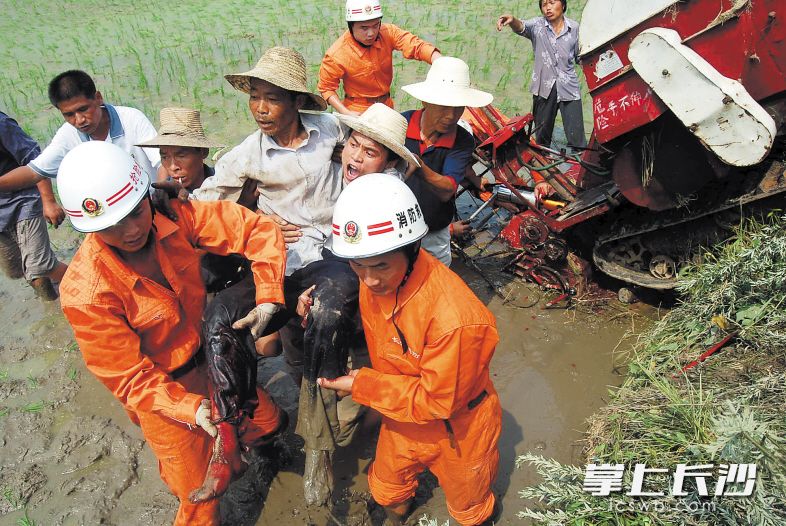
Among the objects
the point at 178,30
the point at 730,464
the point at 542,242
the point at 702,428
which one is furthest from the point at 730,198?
the point at 178,30

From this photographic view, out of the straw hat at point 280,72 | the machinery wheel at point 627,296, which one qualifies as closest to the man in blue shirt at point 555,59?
→ the machinery wheel at point 627,296

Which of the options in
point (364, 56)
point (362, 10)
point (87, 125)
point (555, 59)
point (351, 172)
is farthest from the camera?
point (555, 59)

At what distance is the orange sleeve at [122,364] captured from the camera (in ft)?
7.41

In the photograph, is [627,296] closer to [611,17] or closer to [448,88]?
[611,17]

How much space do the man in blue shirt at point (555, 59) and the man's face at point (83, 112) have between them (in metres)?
4.03

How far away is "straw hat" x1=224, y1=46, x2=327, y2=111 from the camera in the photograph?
9.25 feet

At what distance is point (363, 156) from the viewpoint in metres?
2.71

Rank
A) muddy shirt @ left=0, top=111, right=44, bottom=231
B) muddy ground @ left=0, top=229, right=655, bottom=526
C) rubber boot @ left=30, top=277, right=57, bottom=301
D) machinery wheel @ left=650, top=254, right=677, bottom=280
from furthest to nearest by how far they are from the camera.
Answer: rubber boot @ left=30, top=277, right=57, bottom=301 < muddy shirt @ left=0, top=111, right=44, bottom=231 < machinery wheel @ left=650, top=254, right=677, bottom=280 < muddy ground @ left=0, top=229, right=655, bottom=526

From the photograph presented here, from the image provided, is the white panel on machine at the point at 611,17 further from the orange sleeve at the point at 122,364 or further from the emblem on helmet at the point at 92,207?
the orange sleeve at the point at 122,364

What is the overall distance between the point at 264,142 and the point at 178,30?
11.1 metres

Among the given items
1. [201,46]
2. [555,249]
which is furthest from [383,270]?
[201,46]

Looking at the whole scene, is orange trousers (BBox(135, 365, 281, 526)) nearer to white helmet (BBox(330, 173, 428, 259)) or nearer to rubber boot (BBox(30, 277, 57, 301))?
white helmet (BBox(330, 173, 428, 259))

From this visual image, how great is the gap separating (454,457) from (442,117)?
2.06 meters

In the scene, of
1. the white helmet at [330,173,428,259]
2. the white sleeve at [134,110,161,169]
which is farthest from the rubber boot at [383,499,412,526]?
the white sleeve at [134,110,161,169]
